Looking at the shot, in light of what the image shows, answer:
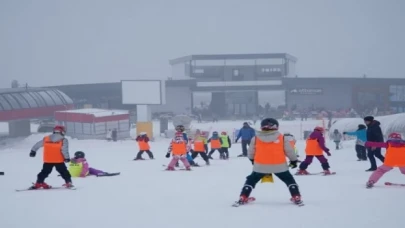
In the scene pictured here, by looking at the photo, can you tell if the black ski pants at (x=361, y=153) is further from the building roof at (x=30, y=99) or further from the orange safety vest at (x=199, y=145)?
the building roof at (x=30, y=99)

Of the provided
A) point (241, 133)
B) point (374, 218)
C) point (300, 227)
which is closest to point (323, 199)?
point (374, 218)

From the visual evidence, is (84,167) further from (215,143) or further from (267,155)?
(215,143)

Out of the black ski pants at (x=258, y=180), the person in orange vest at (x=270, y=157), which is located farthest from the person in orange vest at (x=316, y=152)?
the black ski pants at (x=258, y=180)

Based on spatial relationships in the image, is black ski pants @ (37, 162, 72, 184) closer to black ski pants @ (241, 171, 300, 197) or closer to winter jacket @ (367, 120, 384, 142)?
black ski pants @ (241, 171, 300, 197)

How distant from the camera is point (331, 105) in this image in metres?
69.8

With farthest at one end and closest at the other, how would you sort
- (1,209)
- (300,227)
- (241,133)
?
1. (241,133)
2. (1,209)
3. (300,227)

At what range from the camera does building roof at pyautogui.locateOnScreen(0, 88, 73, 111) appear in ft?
135

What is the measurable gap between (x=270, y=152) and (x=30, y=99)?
38633mm

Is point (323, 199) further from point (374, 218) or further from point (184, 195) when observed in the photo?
point (184, 195)

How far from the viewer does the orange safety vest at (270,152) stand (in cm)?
800

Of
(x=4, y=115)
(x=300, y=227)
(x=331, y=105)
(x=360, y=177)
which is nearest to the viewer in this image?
(x=300, y=227)

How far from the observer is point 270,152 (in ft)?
26.4

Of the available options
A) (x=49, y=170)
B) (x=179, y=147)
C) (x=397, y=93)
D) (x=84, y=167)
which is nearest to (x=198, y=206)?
(x=49, y=170)

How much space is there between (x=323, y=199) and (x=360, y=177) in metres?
4.09
